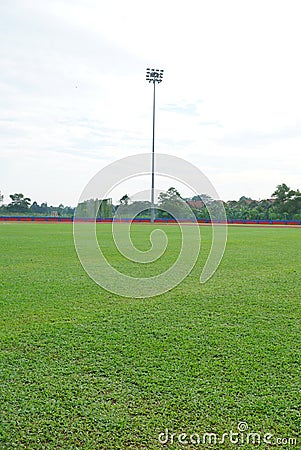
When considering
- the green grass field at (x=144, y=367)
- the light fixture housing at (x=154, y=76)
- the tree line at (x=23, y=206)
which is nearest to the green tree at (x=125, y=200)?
the green grass field at (x=144, y=367)

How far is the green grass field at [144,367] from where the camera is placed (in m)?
1.69

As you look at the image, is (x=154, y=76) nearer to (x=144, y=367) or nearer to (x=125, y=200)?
(x=125, y=200)

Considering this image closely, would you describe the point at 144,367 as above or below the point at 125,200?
below

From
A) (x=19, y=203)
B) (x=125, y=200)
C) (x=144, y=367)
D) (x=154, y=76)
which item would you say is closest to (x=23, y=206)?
(x=19, y=203)

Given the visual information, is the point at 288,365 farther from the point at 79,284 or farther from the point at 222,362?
the point at 79,284

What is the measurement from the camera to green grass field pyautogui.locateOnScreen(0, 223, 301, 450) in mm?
1688

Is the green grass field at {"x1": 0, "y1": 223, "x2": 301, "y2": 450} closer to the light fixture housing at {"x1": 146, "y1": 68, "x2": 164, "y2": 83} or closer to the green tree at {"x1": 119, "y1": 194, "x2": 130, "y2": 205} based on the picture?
the green tree at {"x1": 119, "y1": 194, "x2": 130, "y2": 205}

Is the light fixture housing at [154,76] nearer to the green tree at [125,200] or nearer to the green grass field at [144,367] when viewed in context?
the green tree at [125,200]

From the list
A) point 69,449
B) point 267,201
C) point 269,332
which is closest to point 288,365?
point 269,332

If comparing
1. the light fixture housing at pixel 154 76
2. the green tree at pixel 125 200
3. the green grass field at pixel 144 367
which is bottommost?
the green grass field at pixel 144 367

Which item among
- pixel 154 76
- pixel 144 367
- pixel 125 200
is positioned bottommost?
pixel 144 367

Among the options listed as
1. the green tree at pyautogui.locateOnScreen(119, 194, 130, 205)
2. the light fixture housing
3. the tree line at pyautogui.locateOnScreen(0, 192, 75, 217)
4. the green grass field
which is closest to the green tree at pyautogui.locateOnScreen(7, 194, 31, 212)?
the tree line at pyautogui.locateOnScreen(0, 192, 75, 217)

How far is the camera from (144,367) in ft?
7.52

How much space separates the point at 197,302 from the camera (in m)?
3.93
